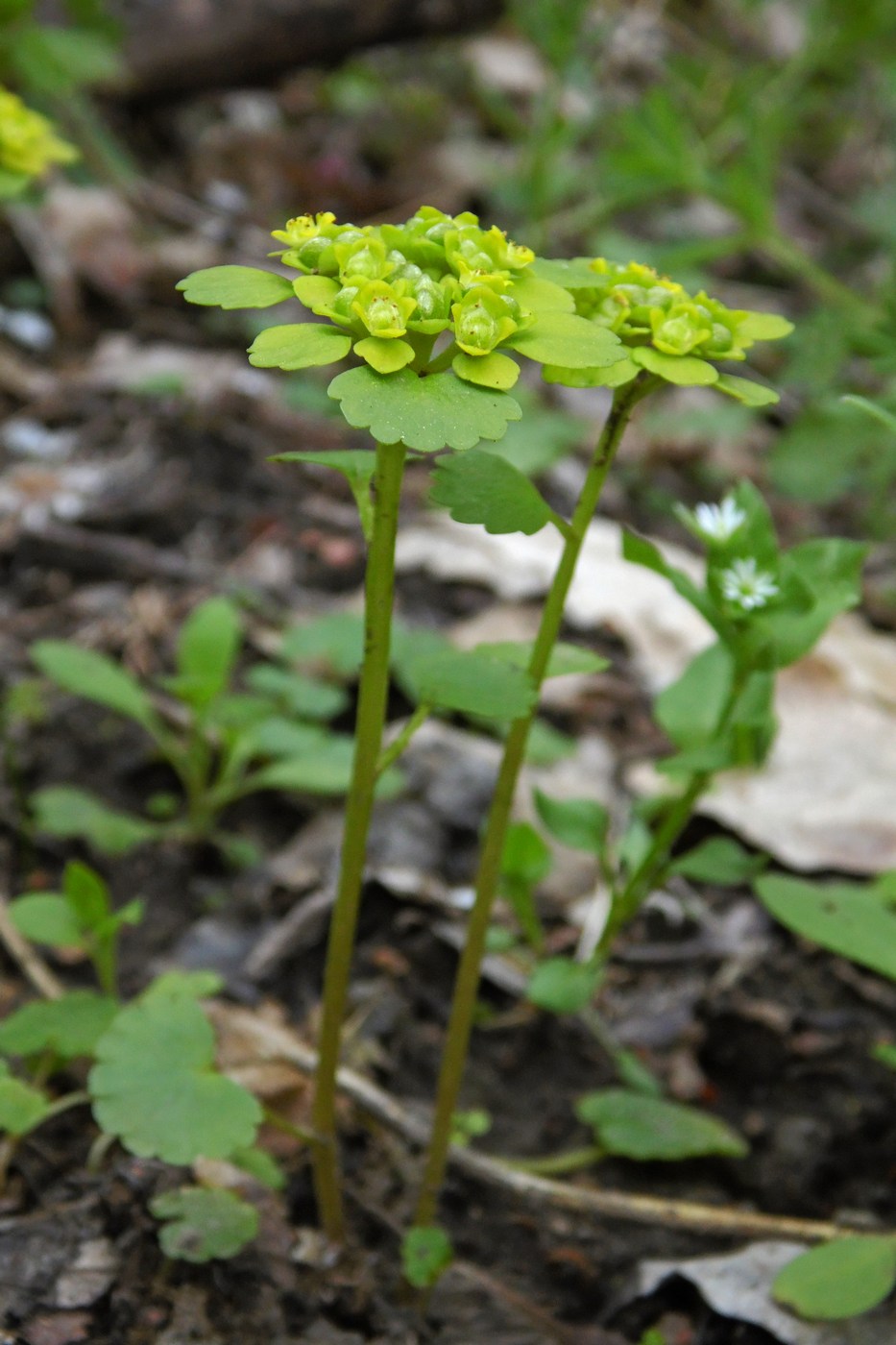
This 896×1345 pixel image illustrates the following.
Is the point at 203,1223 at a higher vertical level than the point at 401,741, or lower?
lower

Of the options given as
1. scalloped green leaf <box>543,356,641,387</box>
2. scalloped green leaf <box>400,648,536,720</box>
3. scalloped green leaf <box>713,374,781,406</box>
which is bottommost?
scalloped green leaf <box>400,648,536,720</box>

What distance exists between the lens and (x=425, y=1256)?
1383 mm

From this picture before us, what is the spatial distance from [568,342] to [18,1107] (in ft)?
3.31

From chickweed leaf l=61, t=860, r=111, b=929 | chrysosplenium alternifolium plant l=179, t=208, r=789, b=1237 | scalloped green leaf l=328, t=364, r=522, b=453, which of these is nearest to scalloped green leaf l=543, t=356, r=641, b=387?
chrysosplenium alternifolium plant l=179, t=208, r=789, b=1237

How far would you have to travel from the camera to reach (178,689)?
6.49ft

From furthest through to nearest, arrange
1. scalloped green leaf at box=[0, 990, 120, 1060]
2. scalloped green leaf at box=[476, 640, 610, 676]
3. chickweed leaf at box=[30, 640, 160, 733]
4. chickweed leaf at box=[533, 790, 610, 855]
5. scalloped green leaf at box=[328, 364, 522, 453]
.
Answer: chickweed leaf at box=[30, 640, 160, 733] → chickweed leaf at box=[533, 790, 610, 855] → scalloped green leaf at box=[0, 990, 120, 1060] → scalloped green leaf at box=[476, 640, 610, 676] → scalloped green leaf at box=[328, 364, 522, 453]

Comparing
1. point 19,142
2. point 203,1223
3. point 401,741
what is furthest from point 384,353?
point 19,142

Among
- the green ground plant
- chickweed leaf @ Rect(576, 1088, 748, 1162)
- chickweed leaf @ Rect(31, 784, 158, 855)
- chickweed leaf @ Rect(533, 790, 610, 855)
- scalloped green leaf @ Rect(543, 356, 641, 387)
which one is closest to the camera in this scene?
scalloped green leaf @ Rect(543, 356, 641, 387)

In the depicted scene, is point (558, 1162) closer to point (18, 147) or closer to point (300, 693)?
point (300, 693)

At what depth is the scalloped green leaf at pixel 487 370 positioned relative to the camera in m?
0.98

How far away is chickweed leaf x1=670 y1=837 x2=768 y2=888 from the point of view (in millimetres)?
1643

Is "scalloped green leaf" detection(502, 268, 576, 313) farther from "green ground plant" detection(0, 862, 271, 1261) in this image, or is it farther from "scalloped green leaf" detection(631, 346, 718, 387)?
"green ground plant" detection(0, 862, 271, 1261)

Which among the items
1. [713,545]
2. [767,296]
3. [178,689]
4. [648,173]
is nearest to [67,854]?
[178,689]

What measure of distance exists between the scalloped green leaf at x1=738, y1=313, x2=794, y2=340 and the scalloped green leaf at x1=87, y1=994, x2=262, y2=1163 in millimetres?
914
